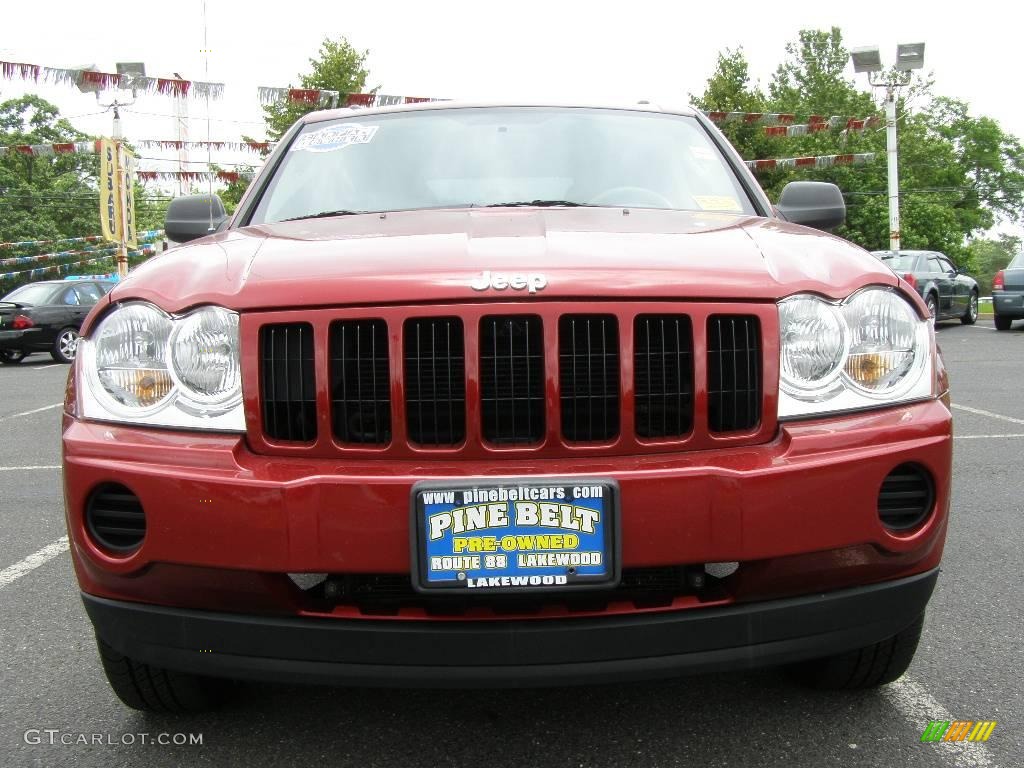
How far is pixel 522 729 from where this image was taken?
2.32 metres

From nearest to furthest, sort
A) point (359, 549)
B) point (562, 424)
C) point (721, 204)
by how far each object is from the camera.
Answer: point (359, 549) → point (562, 424) → point (721, 204)

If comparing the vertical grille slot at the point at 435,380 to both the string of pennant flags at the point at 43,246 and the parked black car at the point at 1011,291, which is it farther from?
the string of pennant flags at the point at 43,246

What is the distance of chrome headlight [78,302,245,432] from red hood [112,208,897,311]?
5 centimetres

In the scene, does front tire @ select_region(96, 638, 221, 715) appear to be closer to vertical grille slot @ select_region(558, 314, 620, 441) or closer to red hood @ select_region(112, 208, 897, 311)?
red hood @ select_region(112, 208, 897, 311)

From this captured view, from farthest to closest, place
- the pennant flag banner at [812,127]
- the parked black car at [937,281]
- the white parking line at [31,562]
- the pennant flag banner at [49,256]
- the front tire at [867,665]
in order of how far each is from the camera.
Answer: the pennant flag banner at [49,256] → the pennant flag banner at [812,127] → the parked black car at [937,281] → the white parking line at [31,562] → the front tire at [867,665]

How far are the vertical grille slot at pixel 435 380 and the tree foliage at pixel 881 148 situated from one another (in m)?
21.9

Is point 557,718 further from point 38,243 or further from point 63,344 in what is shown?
point 38,243

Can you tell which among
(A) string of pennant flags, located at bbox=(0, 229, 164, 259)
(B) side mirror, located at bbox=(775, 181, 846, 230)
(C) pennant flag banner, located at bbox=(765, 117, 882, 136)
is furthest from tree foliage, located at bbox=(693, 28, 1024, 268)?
(A) string of pennant flags, located at bbox=(0, 229, 164, 259)

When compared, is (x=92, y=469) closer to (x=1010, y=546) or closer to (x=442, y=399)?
(x=442, y=399)

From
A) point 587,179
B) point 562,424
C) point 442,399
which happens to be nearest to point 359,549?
point 442,399

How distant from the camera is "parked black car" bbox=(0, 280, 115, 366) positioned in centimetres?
1708

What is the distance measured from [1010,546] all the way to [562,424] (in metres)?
2.85

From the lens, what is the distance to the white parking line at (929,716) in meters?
2.14

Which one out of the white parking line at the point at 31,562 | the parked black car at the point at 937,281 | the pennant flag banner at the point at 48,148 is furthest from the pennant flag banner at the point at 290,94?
the white parking line at the point at 31,562
